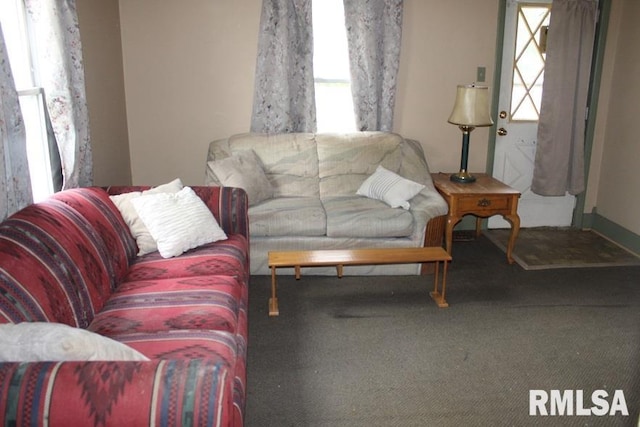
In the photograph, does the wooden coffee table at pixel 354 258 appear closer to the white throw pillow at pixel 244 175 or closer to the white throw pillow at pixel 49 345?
the white throw pillow at pixel 244 175

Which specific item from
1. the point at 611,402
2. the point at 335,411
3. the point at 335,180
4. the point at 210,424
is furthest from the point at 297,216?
the point at 210,424

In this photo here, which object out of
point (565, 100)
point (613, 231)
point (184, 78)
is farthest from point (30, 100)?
point (613, 231)

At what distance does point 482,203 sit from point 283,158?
1445mm

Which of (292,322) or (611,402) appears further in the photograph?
(292,322)

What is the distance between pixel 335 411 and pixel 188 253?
3.70 ft

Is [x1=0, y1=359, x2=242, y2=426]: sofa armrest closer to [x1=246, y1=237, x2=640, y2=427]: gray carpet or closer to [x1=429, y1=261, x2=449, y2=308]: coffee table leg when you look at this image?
[x1=246, y1=237, x2=640, y2=427]: gray carpet

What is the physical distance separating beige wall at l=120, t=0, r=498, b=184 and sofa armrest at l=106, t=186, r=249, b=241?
114cm

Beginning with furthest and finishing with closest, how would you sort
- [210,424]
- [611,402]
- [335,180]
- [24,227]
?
[335,180]
[611,402]
[24,227]
[210,424]

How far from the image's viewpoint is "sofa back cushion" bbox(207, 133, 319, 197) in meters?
3.95

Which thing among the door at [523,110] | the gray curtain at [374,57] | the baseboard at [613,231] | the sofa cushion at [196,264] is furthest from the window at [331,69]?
the baseboard at [613,231]

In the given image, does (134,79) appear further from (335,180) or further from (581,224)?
(581,224)

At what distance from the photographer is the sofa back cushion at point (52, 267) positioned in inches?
71.6

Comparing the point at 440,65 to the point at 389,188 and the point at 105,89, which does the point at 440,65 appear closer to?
the point at 389,188

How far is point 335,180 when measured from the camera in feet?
13.1
